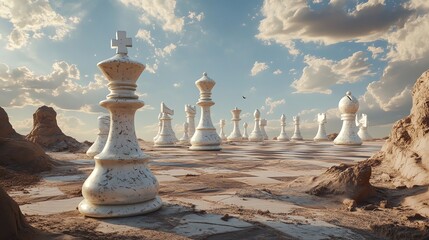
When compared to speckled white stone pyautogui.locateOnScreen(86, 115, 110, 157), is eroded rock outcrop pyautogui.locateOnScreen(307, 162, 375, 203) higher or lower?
lower

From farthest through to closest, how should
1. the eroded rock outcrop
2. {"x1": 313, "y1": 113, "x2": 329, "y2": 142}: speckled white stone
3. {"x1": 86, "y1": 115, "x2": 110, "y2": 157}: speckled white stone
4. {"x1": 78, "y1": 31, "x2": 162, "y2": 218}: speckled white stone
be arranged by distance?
{"x1": 313, "y1": 113, "x2": 329, "y2": 142}: speckled white stone < {"x1": 86, "y1": 115, "x2": 110, "y2": 157}: speckled white stone < the eroded rock outcrop < {"x1": 78, "y1": 31, "x2": 162, "y2": 218}: speckled white stone

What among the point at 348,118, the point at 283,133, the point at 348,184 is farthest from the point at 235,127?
the point at 348,184

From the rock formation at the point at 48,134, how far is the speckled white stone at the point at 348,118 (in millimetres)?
8787

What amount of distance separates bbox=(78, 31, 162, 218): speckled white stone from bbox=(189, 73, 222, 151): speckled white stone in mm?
5808

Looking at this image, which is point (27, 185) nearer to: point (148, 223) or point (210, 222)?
point (148, 223)

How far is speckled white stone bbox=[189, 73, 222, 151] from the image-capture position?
330 inches

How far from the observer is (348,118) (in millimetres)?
10164

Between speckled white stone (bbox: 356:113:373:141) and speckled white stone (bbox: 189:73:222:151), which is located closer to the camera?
speckled white stone (bbox: 189:73:222:151)

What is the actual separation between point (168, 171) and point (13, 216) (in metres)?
2.82

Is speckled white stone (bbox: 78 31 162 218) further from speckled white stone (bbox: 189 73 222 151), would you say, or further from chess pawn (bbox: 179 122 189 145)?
chess pawn (bbox: 179 122 189 145)

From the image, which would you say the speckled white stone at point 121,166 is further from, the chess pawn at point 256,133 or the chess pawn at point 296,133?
the chess pawn at point 296,133

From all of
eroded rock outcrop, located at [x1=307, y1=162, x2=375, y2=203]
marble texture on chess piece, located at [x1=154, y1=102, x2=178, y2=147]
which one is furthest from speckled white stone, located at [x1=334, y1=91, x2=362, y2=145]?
eroded rock outcrop, located at [x1=307, y1=162, x2=375, y2=203]

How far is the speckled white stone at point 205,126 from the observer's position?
8.38 m

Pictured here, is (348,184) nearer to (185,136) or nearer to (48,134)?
(48,134)
